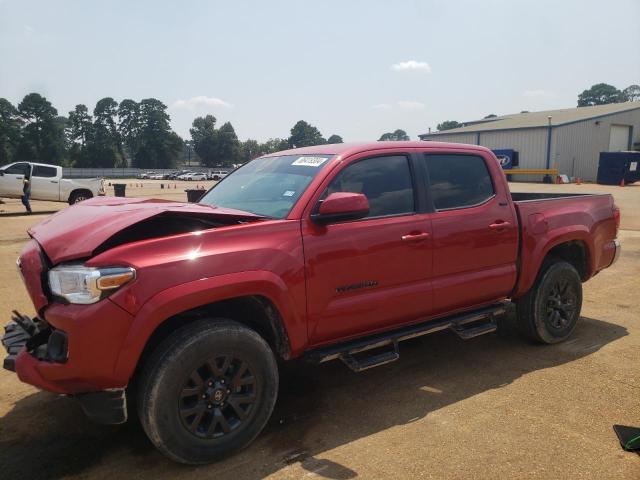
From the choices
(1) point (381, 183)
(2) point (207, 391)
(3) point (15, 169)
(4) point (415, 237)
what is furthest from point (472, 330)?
(3) point (15, 169)

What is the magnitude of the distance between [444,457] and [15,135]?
334ft

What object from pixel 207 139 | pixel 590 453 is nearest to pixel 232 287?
pixel 590 453

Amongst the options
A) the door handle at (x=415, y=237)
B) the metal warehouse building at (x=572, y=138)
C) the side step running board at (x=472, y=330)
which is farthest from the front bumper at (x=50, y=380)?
the metal warehouse building at (x=572, y=138)

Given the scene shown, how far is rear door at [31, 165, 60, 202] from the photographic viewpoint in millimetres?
17172

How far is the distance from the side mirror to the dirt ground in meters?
1.40

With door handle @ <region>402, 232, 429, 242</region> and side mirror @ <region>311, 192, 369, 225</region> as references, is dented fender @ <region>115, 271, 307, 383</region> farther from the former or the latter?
door handle @ <region>402, 232, 429, 242</region>

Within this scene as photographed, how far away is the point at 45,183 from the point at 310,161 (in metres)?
16.5

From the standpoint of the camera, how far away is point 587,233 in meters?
4.92

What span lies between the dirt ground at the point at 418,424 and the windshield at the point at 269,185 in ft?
4.80

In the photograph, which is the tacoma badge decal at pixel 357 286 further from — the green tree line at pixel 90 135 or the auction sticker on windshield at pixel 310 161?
the green tree line at pixel 90 135

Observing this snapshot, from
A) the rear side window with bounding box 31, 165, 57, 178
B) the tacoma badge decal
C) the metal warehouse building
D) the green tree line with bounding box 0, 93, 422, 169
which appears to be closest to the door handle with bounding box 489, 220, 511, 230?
the tacoma badge decal

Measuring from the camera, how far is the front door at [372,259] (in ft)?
10.6

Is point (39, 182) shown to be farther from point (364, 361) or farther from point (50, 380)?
point (364, 361)

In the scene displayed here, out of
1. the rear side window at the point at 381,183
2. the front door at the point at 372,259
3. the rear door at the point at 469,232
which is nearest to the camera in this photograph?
the front door at the point at 372,259
